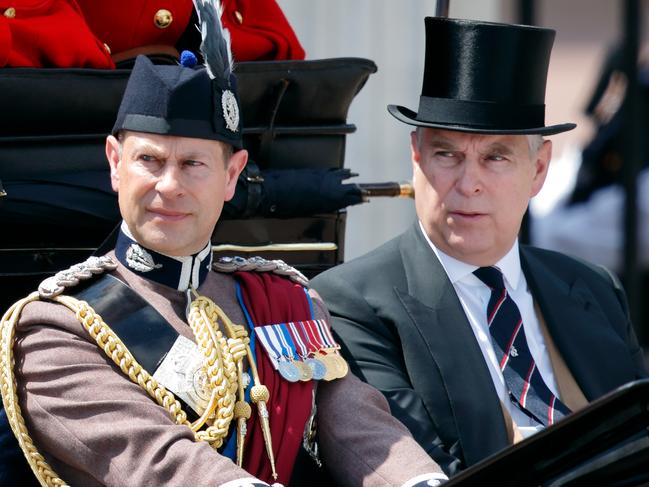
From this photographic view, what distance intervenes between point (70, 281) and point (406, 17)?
294cm

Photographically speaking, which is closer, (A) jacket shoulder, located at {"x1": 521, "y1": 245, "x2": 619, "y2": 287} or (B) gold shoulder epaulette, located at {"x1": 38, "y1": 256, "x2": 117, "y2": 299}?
(B) gold shoulder epaulette, located at {"x1": 38, "y1": 256, "x2": 117, "y2": 299}

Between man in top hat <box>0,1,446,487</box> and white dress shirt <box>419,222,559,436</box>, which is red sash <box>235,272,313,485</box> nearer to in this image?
man in top hat <box>0,1,446,487</box>

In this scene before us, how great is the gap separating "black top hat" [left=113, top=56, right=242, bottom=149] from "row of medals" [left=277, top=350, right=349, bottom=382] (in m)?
0.43

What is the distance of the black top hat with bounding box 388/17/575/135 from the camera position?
11.2 feet

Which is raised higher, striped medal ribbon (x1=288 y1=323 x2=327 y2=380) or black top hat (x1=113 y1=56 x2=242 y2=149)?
black top hat (x1=113 y1=56 x2=242 y2=149)

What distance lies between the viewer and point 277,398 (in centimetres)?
291

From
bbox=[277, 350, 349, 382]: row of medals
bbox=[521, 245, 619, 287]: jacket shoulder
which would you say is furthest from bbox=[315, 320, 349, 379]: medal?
bbox=[521, 245, 619, 287]: jacket shoulder

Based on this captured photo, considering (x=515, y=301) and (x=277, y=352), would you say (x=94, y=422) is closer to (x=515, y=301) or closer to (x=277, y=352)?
(x=277, y=352)

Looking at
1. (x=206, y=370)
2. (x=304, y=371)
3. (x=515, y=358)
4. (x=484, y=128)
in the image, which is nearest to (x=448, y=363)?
(x=515, y=358)

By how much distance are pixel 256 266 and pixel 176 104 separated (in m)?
0.45

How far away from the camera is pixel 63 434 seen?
104 inches

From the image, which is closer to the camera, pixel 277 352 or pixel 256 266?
pixel 277 352

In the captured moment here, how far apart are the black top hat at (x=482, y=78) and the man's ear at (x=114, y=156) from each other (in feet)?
2.53

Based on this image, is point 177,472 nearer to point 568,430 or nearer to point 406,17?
point 568,430
